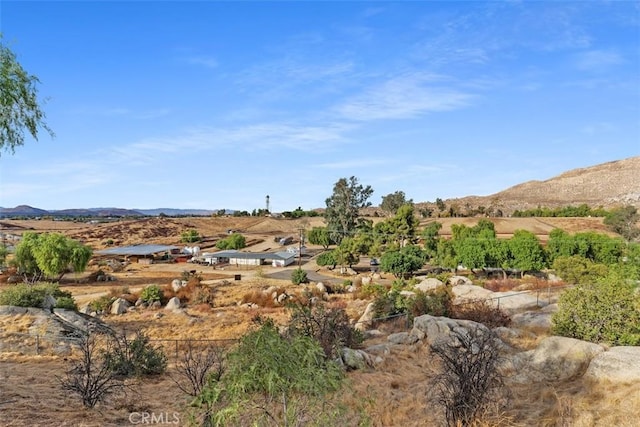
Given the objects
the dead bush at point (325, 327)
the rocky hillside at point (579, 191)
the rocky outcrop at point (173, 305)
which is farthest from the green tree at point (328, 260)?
the rocky hillside at point (579, 191)

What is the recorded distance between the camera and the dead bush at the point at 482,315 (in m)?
18.2

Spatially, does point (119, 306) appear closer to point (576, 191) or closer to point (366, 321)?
point (366, 321)

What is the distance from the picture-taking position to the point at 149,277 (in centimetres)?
5259

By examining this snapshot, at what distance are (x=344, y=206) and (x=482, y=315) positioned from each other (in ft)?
211

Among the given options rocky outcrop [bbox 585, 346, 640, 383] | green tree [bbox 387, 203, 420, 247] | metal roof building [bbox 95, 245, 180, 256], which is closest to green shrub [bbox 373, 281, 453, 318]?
rocky outcrop [bbox 585, 346, 640, 383]

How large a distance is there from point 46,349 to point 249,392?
14185 mm

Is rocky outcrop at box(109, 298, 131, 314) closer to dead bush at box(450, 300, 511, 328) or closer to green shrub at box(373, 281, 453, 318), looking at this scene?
green shrub at box(373, 281, 453, 318)

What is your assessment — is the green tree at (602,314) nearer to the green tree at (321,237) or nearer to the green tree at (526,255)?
the green tree at (526,255)

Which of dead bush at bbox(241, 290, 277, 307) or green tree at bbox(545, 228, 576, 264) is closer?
dead bush at bbox(241, 290, 277, 307)

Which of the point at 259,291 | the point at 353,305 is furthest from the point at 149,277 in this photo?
the point at 353,305

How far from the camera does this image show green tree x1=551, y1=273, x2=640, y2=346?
12977 mm

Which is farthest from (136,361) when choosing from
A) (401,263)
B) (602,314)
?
(401,263)

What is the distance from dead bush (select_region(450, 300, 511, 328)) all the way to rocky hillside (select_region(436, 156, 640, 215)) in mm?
126501

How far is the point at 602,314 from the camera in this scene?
43.8ft
